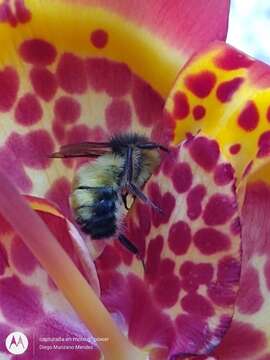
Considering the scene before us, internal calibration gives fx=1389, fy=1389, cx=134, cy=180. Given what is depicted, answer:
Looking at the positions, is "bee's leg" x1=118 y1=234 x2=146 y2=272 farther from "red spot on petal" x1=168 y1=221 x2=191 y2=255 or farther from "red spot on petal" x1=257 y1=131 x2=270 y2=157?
"red spot on petal" x1=257 y1=131 x2=270 y2=157

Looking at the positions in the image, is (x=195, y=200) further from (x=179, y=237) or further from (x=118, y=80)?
(x=118, y=80)

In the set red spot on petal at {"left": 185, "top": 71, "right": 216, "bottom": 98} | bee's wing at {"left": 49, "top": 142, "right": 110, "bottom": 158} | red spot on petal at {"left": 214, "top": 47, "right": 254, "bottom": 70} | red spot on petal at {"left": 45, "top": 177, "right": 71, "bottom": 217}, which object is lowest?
red spot on petal at {"left": 45, "top": 177, "right": 71, "bottom": 217}

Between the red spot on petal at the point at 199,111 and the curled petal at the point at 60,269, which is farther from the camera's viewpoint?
the red spot on petal at the point at 199,111

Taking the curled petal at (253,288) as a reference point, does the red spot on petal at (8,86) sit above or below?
above

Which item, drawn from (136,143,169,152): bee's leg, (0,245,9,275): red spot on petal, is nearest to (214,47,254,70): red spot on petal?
(136,143,169,152): bee's leg

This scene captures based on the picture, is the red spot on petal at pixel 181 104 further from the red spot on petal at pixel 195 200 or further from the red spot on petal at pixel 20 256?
the red spot on petal at pixel 20 256

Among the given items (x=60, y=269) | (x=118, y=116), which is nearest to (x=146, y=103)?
(x=118, y=116)

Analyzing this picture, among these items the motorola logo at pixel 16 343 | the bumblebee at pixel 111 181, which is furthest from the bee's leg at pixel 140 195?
the motorola logo at pixel 16 343
